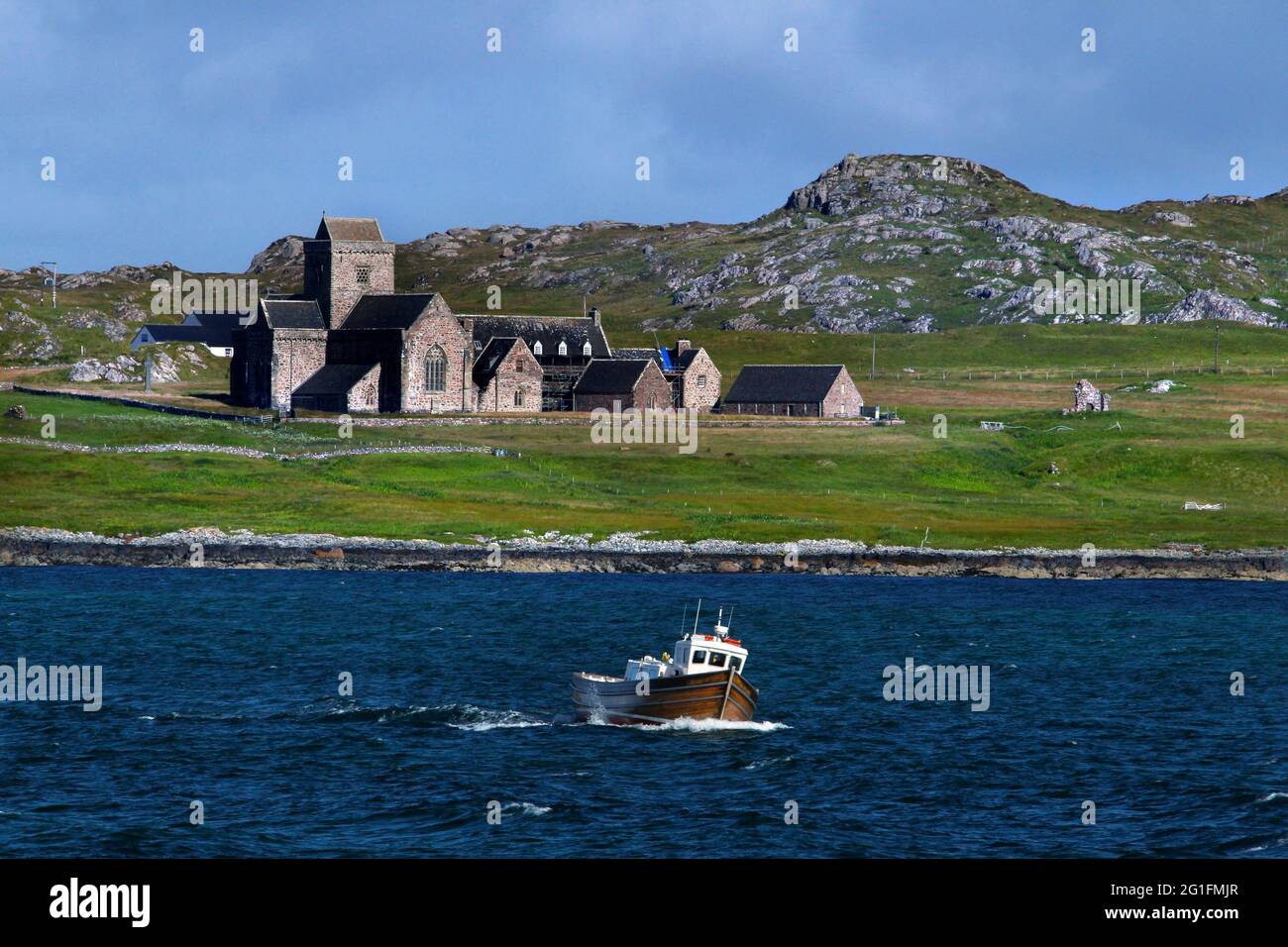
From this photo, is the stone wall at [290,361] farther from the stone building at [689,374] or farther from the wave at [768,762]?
the wave at [768,762]

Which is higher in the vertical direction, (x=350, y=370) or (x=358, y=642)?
(x=350, y=370)

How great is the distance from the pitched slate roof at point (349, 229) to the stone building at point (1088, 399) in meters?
71.3

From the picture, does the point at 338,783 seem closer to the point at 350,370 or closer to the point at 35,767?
the point at 35,767

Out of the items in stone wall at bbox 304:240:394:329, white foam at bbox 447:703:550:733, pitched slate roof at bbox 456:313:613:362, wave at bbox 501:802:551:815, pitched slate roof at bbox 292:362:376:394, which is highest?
stone wall at bbox 304:240:394:329

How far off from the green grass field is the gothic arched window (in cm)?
1215

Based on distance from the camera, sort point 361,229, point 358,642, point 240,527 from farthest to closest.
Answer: point 361,229 < point 240,527 < point 358,642

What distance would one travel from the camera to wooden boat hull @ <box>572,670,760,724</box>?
50.8 metres

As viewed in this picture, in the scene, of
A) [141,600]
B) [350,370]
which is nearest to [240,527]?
[141,600]

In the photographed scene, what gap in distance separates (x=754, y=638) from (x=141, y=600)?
107 ft

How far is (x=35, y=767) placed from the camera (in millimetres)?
45750

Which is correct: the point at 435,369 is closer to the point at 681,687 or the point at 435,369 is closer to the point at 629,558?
the point at 629,558

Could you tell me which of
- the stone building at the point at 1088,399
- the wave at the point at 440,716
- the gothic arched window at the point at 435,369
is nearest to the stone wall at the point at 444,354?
the gothic arched window at the point at 435,369

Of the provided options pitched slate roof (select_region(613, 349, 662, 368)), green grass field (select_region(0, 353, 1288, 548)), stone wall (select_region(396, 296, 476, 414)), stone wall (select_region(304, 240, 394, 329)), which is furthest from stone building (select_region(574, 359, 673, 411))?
stone wall (select_region(304, 240, 394, 329))

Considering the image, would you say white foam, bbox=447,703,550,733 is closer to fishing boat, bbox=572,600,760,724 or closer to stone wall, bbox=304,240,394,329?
fishing boat, bbox=572,600,760,724
